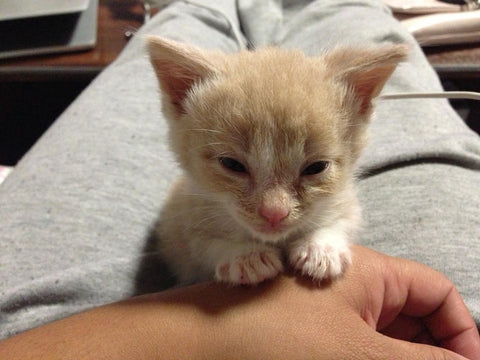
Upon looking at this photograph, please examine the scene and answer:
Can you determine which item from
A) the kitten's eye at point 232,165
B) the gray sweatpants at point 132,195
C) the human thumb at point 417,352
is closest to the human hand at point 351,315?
the human thumb at point 417,352

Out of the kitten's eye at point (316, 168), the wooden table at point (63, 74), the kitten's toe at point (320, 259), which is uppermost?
the kitten's eye at point (316, 168)

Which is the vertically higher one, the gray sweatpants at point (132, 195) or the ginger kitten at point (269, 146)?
the ginger kitten at point (269, 146)

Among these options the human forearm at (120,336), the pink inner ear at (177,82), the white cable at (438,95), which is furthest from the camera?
the white cable at (438,95)

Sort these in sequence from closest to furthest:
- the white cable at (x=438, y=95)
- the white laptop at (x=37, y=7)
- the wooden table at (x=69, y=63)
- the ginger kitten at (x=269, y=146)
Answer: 1. the ginger kitten at (x=269, y=146)
2. the white cable at (x=438, y=95)
3. the wooden table at (x=69, y=63)
4. the white laptop at (x=37, y=7)

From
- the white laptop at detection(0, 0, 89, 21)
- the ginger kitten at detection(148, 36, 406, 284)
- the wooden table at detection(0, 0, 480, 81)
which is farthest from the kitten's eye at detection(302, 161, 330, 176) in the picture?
the white laptop at detection(0, 0, 89, 21)

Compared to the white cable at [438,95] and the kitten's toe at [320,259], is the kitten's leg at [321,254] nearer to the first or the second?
the kitten's toe at [320,259]
